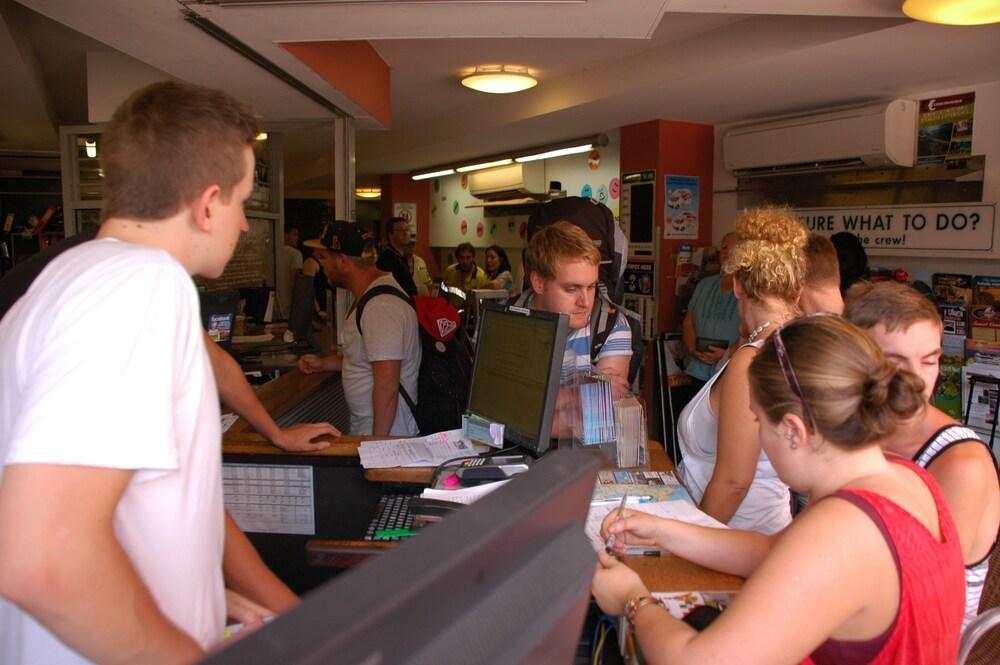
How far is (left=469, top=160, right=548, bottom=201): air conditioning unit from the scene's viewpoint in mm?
9227

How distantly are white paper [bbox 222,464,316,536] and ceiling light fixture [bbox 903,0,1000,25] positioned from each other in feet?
9.77

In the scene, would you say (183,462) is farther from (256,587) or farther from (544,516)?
(544,516)

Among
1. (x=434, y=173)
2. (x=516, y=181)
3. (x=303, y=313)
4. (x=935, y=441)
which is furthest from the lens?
(x=434, y=173)

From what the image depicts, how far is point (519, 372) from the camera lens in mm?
2074

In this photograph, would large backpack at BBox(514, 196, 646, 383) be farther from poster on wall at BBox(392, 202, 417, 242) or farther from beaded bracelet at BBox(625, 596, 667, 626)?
poster on wall at BBox(392, 202, 417, 242)

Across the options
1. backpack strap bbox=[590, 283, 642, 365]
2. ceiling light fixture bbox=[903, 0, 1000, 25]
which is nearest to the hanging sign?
ceiling light fixture bbox=[903, 0, 1000, 25]

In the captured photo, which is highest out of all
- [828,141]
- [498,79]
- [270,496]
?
[498,79]

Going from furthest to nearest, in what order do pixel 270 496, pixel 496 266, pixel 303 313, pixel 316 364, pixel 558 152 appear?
pixel 496 266, pixel 558 152, pixel 303 313, pixel 316 364, pixel 270 496

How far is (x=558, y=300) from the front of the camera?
2502mm

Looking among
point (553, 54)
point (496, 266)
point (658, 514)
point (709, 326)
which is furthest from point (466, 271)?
point (658, 514)

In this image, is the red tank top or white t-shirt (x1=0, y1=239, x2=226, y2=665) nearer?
white t-shirt (x1=0, y1=239, x2=226, y2=665)

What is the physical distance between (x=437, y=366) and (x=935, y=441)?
1.90 meters

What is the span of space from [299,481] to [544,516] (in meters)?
2.02

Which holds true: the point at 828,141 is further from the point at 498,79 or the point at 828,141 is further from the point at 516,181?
the point at 516,181
